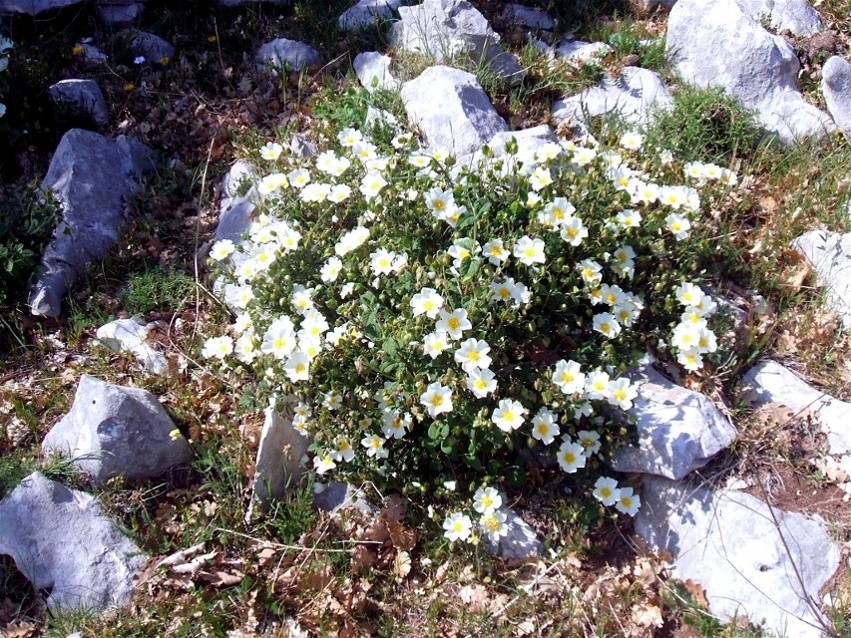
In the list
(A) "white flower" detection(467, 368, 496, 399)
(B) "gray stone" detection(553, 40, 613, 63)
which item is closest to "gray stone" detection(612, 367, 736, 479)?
(A) "white flower" detection(467, 368, 496, 399)

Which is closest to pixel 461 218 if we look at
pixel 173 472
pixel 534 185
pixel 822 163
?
pixel 534 185

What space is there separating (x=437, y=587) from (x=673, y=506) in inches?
43.8

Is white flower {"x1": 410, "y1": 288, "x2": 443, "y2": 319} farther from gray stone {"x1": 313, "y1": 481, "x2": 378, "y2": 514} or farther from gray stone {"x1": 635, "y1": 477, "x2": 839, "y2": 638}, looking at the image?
gray stone {"x1": 635, "y1": 477, "x2": 839, "y2": 638}

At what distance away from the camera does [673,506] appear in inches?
137

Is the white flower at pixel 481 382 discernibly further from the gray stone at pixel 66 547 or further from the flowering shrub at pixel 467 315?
the gray stone at pixel 66 547

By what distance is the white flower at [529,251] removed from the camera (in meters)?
3.39

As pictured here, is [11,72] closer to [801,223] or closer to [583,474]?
[583,474]

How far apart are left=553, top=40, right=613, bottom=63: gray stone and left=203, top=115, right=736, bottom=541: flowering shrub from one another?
5.45 ft

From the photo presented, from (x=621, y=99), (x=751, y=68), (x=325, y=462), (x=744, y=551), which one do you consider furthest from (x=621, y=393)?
(x=751, y=68)

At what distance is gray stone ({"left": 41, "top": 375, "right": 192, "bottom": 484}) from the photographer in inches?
141

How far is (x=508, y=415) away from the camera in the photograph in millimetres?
3193

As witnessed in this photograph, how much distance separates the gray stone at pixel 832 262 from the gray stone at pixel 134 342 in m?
3.49

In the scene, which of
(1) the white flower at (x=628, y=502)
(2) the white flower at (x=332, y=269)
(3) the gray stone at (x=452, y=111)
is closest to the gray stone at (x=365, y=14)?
(3) the gray stone at (x=452, y=111)

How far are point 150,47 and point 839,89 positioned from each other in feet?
15.7
